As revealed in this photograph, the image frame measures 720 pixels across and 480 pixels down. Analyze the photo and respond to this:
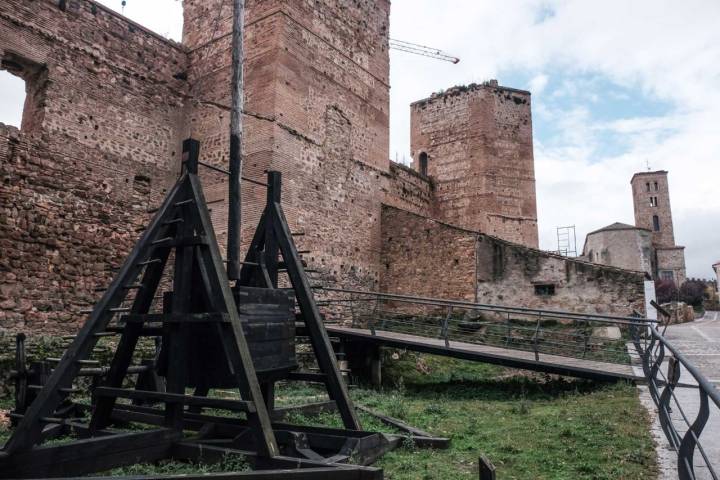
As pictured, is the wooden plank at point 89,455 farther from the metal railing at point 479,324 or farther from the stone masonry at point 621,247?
the stone masonry at point 621,247

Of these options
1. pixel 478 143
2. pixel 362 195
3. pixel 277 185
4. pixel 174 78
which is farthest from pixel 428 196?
pixel 277 185

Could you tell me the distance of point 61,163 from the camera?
10.5 m

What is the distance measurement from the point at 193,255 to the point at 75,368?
1.25m

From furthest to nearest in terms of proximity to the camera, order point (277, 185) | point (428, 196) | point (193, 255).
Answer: point (428, 196), point (277, 185), point (193, 255)

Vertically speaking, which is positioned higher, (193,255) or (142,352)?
(193,255)

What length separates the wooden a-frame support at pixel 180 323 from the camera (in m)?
3.82

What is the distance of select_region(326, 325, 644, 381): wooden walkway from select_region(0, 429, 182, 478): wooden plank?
A: 19.8 ft

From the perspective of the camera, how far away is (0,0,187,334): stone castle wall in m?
9.57

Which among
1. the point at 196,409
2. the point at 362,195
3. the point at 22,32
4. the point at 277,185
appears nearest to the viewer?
the point at 277,185

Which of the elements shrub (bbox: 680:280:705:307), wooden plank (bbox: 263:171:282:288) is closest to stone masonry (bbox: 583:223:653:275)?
shrub (bbox: 680:280:705:307)

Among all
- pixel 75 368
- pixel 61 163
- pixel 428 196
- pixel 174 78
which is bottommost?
pixel 75 368

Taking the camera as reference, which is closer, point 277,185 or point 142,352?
point 277,185

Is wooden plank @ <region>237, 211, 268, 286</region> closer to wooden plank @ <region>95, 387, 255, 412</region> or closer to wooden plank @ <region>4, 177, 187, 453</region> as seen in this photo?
wooden plank @ <region>4, 177, 187, 453</region>

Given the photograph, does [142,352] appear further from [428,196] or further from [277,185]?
[428,196]
